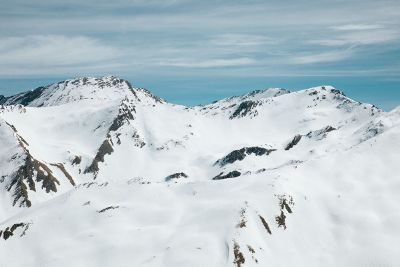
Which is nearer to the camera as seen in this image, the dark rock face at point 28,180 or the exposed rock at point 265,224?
the exposed rock at point 265,224

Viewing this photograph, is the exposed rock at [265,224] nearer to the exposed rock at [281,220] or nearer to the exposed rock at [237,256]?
the exposed rock at [281,220]

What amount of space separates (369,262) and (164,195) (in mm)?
45565

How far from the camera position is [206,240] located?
277 ft

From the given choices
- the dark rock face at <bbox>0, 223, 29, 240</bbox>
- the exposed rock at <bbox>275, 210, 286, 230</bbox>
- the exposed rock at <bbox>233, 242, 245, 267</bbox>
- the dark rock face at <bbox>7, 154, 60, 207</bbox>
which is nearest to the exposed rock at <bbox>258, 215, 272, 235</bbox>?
the exposed rock at <bbox>275, 210, 286, 230</bbox>

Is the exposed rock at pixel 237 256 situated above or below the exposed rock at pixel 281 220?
above

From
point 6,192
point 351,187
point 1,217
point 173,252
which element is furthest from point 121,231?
point 6,192

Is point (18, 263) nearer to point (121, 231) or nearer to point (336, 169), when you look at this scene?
point (121, 231)

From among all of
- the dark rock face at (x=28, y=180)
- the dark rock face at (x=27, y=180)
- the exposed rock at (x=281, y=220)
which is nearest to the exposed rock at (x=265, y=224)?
the exposed rock at (x=281, y=220)

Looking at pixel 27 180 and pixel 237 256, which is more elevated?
pixel 237 256

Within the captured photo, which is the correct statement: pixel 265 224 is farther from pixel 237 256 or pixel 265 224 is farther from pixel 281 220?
pixel 237 256

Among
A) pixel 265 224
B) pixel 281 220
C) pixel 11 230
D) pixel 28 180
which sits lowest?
pixel 28 180

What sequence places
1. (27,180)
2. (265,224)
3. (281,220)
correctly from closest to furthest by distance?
(265,224) → (281,220) → (27,180)

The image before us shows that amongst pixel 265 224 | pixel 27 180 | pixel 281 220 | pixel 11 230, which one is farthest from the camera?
pixel 27 180

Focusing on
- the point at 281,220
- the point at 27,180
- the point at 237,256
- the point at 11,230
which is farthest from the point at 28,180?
the point at 237,256
